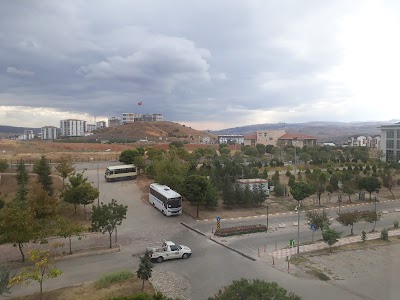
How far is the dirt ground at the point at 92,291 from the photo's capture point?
960 centimetres

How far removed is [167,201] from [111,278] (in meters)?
8.54

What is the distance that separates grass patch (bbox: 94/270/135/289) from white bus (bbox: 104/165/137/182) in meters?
18.3

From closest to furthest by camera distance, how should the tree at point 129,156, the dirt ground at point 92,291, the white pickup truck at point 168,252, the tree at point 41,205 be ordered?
the dirt ground at point 92,291 → the white pickup truck at point 168,252 → the tree at point 41,205 → the tree at point 129,156

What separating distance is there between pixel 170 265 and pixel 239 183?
37.9 ft

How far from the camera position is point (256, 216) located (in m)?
19.5

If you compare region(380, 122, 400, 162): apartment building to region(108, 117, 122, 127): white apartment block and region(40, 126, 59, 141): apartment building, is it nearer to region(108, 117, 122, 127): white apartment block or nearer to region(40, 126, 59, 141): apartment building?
region(108, 117, 122, 127): white apartment block

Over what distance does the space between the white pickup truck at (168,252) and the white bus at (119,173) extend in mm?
Answer: 16851

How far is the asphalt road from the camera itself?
10.2 metres

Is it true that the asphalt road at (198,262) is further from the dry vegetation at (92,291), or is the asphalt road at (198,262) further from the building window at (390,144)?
the building window at (390,144)

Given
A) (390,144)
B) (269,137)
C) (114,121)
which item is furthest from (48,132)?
(390,144)

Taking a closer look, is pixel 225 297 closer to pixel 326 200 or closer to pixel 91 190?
pixel 91 190

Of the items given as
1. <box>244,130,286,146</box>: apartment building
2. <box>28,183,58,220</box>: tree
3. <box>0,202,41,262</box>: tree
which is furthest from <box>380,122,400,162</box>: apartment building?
<box>0,202,41,262</box>: tree

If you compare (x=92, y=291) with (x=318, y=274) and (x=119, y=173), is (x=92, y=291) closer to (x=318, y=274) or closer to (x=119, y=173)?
(x=318, y=274)

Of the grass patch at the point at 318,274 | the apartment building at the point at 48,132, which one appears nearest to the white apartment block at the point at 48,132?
the apartment building at the point at 48,132
